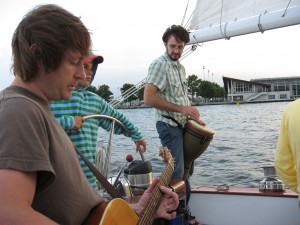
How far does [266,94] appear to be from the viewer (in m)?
90.4

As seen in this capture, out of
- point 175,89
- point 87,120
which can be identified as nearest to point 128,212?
point 87,120

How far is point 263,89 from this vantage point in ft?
306

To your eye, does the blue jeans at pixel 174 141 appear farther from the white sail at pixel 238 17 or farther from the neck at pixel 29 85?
the neck at pixel 29 85

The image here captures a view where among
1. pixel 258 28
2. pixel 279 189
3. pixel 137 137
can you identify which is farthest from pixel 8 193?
pixel 258 28

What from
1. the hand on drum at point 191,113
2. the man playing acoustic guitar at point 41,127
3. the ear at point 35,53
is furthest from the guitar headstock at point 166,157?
the ear at point 35,53

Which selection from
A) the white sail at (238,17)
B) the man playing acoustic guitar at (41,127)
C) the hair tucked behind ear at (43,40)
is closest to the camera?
the man playing acoustic guitar at (41,127)

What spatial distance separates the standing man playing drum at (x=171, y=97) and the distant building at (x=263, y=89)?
292 feet

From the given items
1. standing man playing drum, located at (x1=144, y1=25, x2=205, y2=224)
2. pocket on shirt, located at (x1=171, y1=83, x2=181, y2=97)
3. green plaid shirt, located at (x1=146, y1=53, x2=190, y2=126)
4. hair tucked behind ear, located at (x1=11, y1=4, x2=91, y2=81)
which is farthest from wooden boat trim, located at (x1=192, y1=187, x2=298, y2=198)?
hair tucked behind ear, located at (x1=11, y1=4, x2=91, y2=81)

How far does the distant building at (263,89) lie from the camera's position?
292 feet

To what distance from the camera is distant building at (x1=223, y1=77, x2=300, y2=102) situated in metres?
89.0

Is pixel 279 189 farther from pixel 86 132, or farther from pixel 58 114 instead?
pixel 58 114

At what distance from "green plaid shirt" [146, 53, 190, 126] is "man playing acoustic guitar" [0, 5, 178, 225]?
2417mm

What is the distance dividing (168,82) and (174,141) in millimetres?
572

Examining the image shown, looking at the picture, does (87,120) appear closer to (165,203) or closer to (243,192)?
(165,203)
